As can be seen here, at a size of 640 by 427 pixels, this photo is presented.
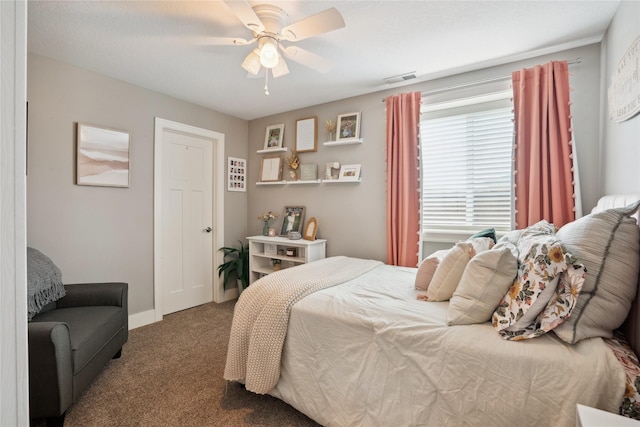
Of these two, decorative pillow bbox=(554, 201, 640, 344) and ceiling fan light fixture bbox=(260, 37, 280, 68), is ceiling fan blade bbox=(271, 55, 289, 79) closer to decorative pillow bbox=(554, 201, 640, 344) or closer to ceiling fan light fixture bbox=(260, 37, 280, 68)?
ceiling fan light fixture bbox=(260, 37, 280, 68)

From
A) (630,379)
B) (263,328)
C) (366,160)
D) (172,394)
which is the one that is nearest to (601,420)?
(630,379)

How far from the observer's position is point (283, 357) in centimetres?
171

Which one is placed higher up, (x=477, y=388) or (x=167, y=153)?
(x=167, y=153)

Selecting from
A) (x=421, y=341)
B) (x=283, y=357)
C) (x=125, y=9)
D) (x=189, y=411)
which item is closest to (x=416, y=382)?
(x=421, y=341)

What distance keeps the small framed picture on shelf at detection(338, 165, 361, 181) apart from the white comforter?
1528 mm

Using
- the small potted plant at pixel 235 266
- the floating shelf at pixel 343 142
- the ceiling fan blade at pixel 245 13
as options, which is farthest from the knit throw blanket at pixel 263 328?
the small potted plant at pixel 235 266

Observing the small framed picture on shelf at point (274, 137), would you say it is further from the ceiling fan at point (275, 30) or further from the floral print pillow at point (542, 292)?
the floral print pillow at point (542, 292)

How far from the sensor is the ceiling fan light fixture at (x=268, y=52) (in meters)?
1.77

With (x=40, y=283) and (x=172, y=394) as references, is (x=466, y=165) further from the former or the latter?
(x=40, y=283)

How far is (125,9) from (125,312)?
7.08 ft

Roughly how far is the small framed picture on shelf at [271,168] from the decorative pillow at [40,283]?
91.6 inches

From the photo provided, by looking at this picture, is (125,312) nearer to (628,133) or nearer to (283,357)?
(283,357)

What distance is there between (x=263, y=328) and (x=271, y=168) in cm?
255

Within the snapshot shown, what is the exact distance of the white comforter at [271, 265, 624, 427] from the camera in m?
1.06
